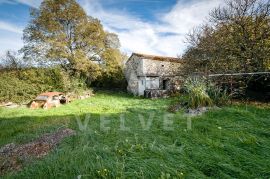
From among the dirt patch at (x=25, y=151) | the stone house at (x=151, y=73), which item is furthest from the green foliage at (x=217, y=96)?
the stone house at (x=151, y=73)

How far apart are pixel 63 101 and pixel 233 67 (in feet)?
35.3

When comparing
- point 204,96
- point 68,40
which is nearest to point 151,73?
point 68,40

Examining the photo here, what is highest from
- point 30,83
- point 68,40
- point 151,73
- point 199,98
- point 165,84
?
point 68,40

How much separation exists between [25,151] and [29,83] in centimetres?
1255

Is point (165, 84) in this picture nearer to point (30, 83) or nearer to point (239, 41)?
point (239, 41)

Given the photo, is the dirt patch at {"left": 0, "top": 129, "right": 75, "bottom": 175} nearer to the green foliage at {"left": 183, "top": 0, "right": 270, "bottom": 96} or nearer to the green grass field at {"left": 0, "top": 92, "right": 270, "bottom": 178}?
the green grass field at {"left": 0, "top": 92, "right": 270, "bottom": 178}

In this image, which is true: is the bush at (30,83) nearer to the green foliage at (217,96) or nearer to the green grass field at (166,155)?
the green grass field at (166,155)

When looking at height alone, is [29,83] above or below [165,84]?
above

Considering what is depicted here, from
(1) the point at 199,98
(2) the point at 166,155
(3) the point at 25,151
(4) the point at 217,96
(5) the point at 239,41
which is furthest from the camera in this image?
(5) the point at 239,41

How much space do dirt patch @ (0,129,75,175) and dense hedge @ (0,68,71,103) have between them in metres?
10.3

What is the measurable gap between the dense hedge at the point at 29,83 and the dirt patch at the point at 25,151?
33.6 feet

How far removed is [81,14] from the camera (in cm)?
1888

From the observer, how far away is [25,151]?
4.50m

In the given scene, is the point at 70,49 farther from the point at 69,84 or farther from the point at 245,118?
the point at 245,118
